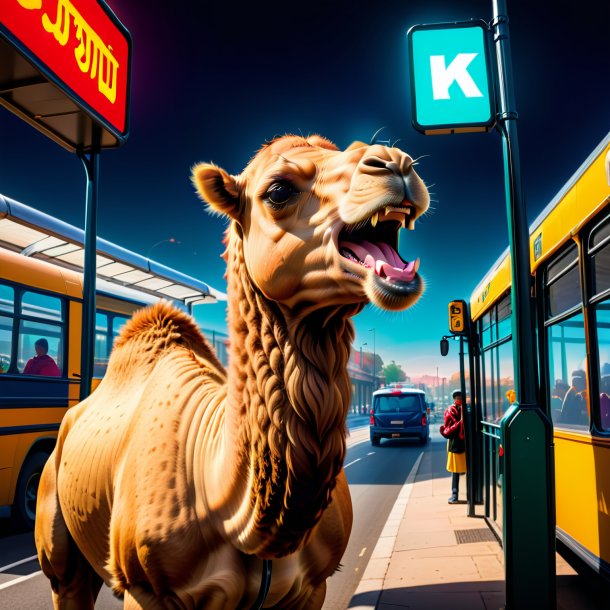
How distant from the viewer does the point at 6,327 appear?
795 cm

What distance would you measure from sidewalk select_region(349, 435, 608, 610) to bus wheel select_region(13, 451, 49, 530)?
486cm

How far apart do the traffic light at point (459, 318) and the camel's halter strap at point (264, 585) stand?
6724 mm

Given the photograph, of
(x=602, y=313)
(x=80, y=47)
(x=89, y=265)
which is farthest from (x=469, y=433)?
(x=80, y=47)

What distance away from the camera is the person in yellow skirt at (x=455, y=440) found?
31.5ft

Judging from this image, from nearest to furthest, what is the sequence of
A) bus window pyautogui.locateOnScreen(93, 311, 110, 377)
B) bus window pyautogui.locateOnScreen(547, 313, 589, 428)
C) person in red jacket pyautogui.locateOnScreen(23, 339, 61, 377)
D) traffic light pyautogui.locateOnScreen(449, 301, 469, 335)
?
1. bus window pyautogui.locateOnScreen(547, 313, 589, 428)
2. traffic light pyautogui.locateOnScreen(449, 301, 469, 335)
3. person in red jacket pyautogui.locateOnScreen(23, 339, 61, 377)
4. bus window pyautogui.locateOnScreen(93, 311, 110, 377)

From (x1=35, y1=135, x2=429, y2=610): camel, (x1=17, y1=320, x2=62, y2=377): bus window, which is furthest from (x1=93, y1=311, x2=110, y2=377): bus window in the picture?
(x1=35, y1=135, x2=429, y2=610): camel

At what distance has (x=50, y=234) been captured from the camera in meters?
8.63

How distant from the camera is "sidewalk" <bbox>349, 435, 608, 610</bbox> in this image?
4.87 metres

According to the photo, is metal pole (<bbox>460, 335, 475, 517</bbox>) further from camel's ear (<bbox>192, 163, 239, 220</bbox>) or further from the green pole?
camel's ear (<bbox>192, 163, 239, 220</bbox>)

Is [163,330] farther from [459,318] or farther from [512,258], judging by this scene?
[459,318]

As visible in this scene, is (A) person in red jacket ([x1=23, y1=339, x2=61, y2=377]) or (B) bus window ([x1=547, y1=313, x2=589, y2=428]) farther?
(A) person in red jacket ([x1=23, y1=339, x2=61, y2=377])

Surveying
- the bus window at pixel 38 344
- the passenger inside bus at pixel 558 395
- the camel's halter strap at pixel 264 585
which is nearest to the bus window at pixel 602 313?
the passenger inside bus at pixel 558 395

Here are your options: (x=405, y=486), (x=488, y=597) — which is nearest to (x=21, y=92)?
(x=488, y=597)

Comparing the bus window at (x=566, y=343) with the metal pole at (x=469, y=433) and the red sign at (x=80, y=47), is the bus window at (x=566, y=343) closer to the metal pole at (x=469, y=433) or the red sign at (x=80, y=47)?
the metal pole at (x=469, y=433)
